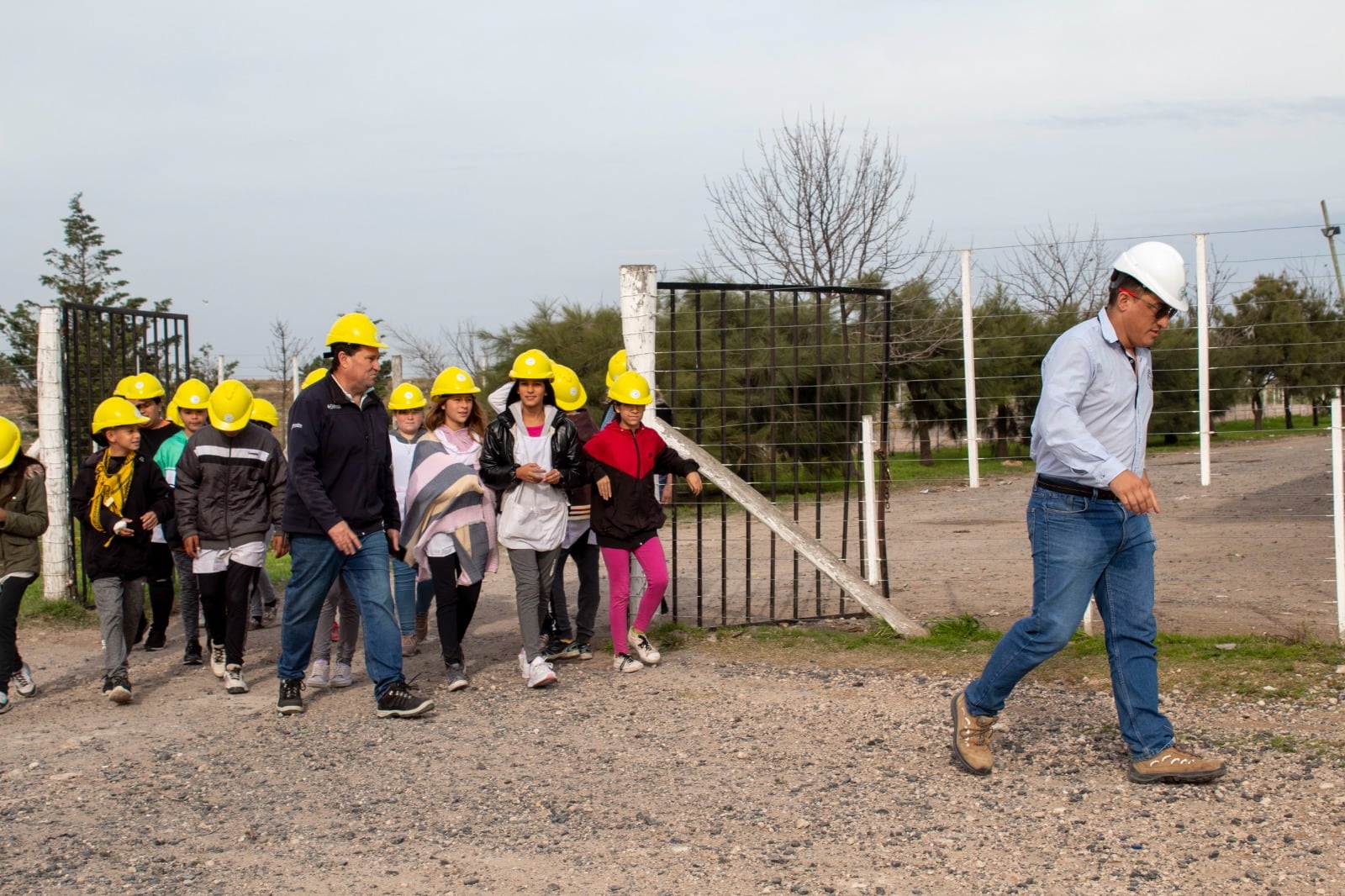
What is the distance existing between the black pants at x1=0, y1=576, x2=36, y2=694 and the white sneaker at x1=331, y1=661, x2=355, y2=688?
1.70m

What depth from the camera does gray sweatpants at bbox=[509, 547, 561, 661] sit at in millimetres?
6848

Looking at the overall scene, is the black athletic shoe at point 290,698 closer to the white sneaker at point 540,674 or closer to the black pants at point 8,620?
the white sneaker at point 540,674

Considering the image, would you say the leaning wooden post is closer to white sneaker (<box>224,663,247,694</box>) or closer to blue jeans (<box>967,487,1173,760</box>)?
blue jeans (<box>967,487,1173,760</box>)

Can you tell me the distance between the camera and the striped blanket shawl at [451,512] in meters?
6.95

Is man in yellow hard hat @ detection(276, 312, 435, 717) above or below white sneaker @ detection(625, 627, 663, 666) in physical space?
above

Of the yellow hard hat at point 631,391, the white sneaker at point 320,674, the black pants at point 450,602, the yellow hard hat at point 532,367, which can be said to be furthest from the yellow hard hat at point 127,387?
the yellow hard hat at point 631,391

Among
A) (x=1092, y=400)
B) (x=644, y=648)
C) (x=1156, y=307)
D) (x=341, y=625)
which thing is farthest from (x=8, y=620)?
(x=1156, y=307)

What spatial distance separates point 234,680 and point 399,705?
4.36 ft

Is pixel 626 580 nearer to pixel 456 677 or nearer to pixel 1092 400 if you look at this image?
pixel 456 677

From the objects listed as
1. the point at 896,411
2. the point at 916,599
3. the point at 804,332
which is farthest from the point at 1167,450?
the point at 916,599

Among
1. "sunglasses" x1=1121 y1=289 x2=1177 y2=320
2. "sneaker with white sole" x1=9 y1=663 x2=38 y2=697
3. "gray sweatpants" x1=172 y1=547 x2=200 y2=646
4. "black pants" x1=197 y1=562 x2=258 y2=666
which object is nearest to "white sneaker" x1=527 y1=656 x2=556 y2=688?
"black pants" x1=197 y1=562 x2=258 y2=666

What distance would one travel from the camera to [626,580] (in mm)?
7156

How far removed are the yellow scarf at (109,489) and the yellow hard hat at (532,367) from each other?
7.72ft

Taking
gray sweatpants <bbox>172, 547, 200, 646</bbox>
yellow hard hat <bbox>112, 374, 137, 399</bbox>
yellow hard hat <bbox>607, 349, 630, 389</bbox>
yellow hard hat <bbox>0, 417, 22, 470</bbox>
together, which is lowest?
gray sweatpants <bbox>172, 547, 200, 646</bbox>
